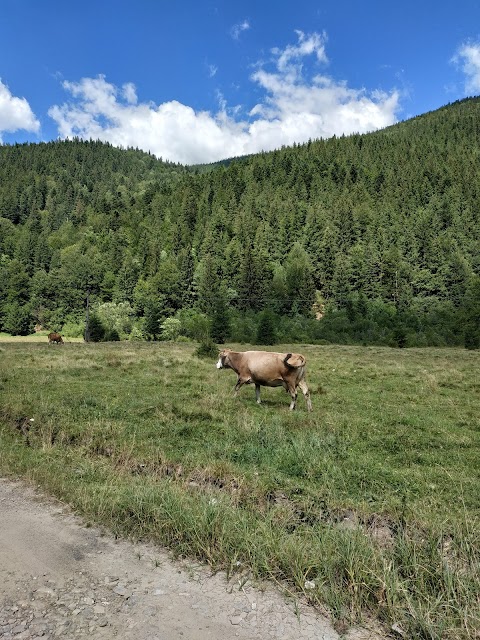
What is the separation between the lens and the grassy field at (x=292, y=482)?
16.5 feet

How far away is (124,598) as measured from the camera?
491 cm

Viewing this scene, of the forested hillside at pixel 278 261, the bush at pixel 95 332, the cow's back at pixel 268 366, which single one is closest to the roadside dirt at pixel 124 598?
the cow's back at pixel 268 366

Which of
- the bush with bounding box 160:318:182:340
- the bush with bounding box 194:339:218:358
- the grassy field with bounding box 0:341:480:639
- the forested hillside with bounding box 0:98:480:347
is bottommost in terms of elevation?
the bush with bounding box 160:318:182:340

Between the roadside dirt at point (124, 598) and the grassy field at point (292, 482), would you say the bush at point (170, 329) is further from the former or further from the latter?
the roadside dirt at point (124, 598)

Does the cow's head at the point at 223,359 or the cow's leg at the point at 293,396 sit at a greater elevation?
the cow's head at the point at 223,359

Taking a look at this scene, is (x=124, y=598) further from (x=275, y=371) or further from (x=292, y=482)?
(x=275, y=371)

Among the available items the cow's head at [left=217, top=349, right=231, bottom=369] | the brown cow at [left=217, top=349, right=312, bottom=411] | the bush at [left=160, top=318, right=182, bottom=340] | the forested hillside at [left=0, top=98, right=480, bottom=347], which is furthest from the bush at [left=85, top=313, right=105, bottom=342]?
the brown cow at [left=217, top=349, right=312, bottom=411]

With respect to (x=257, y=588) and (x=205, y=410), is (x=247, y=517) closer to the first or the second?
(x=257, y=588)

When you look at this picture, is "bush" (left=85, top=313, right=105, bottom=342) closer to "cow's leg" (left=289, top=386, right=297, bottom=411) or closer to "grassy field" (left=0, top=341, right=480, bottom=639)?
"grassy field" (left=0, top=341, right=480, bottom=639)

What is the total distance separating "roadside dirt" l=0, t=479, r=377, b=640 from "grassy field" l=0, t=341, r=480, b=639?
0.32 meters

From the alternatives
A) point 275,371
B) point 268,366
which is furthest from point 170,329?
point 275,371

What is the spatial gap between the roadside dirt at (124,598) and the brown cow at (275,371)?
32.8ft

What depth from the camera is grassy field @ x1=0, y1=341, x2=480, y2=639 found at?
5043 mm

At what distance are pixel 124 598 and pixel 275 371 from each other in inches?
457
